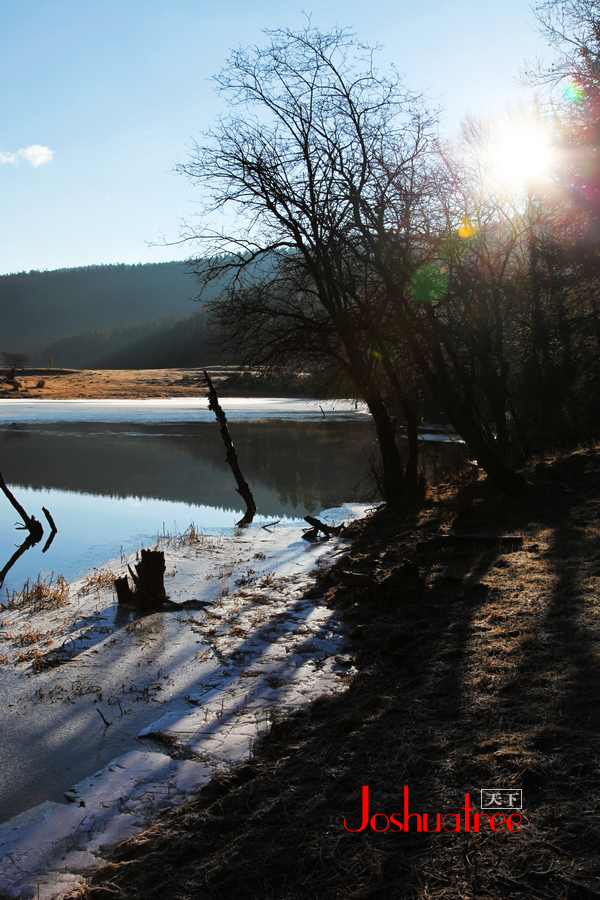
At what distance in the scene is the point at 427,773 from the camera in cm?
320

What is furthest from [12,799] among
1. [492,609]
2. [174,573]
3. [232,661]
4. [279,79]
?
[279,79]

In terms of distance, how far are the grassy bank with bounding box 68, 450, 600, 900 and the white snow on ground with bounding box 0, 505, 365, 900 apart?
280 millimetres

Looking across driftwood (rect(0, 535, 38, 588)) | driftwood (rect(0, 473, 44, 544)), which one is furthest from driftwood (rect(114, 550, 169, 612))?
driftwood (rect(0, 473, 44, 544))

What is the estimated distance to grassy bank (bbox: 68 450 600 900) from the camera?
2527mm

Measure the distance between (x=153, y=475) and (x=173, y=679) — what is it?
1888cm

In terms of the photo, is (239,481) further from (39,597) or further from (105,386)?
(105,386)

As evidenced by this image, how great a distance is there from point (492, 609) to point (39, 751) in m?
3.96

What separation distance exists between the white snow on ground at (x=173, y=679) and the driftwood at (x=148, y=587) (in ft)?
0.77

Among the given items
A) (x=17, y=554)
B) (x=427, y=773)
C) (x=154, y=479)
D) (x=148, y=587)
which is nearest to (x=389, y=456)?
(x=148, y=587)

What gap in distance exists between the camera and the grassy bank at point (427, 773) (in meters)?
2.53

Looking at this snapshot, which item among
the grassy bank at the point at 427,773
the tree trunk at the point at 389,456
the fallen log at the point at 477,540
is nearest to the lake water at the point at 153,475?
the tree trunk at the point at 389,456

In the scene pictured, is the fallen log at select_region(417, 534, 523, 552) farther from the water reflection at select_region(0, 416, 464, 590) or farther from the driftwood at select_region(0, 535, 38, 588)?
the driftwood at select_region(0, 535, 38, 588)

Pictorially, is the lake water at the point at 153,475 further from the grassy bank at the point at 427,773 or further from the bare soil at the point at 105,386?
the bare soil at the point at 105,386

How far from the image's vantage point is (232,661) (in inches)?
→ 230
